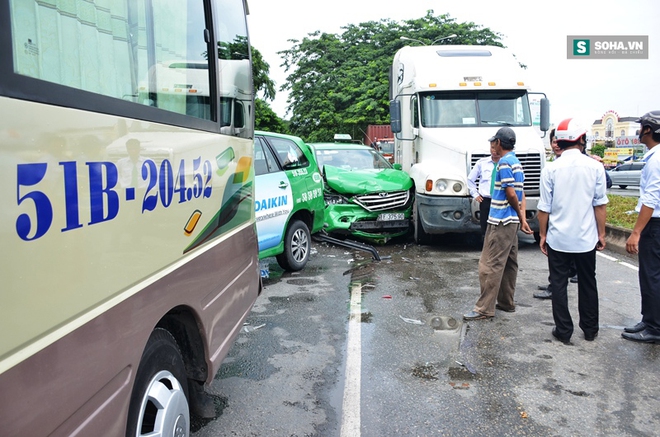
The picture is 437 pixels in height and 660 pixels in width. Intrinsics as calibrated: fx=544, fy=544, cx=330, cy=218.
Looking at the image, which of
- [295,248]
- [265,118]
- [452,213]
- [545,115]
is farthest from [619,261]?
[265,118]

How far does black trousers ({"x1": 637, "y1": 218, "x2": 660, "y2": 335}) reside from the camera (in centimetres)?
462

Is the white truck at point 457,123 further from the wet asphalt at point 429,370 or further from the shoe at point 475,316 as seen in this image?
the shoe at point 475,316

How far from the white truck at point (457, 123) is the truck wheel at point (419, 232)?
18 mm

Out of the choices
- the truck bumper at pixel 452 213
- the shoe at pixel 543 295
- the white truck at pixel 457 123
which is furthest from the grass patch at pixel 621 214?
the shoe at pixel 543 295

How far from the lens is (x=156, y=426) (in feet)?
7.50

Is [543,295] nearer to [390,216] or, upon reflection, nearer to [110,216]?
[390,216]

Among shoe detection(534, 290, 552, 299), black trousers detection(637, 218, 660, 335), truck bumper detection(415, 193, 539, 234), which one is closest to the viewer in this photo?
black trousers detection(637, 218, 660, 335)

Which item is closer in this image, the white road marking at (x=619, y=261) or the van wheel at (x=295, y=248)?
the van wheel at (x=295, y=248)

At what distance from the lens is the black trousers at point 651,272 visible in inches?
182

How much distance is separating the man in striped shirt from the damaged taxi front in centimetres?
423

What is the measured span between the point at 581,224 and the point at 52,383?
4.31 m

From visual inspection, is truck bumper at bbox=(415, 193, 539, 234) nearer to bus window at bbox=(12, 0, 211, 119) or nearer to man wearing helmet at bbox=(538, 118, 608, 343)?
man wearing helmet at bbox=(538, 118, 608, 343)

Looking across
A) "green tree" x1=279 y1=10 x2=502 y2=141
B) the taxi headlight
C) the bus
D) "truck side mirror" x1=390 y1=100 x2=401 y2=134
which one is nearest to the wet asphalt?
the bus

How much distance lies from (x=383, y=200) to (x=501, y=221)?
A: 444 centimetres
